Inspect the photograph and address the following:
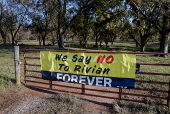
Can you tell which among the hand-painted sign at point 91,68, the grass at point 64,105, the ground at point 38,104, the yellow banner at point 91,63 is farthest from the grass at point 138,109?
the grass at point 64,105

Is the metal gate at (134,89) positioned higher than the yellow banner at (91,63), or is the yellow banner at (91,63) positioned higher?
the yellow banner at (91,63)

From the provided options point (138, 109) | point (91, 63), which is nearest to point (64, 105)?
point (91, 63)

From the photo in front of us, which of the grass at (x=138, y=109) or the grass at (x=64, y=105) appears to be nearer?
the grass at (x=138, y=109)

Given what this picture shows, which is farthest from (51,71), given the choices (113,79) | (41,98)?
(113,79)

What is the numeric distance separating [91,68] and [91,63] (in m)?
0.16

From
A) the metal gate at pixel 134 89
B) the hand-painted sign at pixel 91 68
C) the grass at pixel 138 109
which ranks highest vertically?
the hand-painted sign at pixel 91 68

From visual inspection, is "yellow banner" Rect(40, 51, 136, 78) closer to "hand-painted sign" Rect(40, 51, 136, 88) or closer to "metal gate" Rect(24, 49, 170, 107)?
"hand-painted sign" Rect(40, 51, 136, 88)

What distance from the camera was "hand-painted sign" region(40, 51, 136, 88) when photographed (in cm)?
399

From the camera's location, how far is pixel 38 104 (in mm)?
4242

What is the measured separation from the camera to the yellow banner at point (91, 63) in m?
3.97

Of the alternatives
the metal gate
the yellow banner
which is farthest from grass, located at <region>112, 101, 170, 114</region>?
the yellow banner

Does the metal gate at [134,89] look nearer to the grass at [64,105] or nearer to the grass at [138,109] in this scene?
the grass at [138,109]

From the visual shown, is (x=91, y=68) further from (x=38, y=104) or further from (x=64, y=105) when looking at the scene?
(x=38, y=104)

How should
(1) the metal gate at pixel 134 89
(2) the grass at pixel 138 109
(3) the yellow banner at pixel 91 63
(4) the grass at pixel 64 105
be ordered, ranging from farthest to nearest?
(3) the yellow banner at pixel 91 63, (1) the metal gate at pixel 134 89, (4) the grass at pixel 64 105, (2) the grass at pixel 138 109
